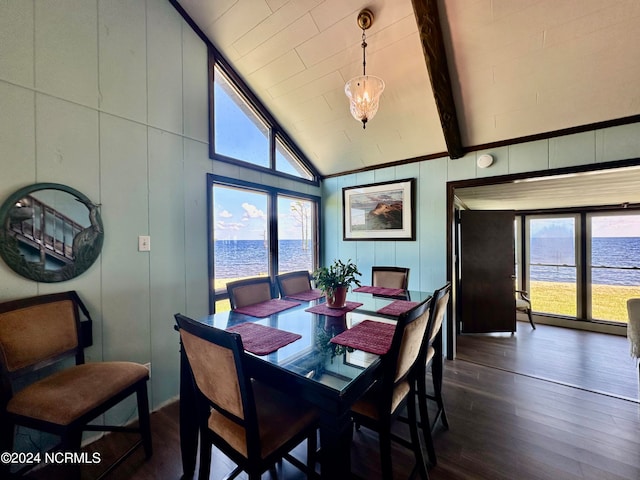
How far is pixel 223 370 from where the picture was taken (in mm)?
1028

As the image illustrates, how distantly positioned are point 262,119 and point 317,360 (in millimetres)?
2927

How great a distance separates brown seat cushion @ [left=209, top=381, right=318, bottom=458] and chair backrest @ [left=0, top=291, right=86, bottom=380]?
111cm

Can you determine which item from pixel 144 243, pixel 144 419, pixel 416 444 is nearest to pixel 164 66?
pixel 144 243

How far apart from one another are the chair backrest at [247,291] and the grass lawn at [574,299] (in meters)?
4.97

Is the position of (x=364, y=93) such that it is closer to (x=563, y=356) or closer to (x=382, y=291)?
(x=382, y=291)

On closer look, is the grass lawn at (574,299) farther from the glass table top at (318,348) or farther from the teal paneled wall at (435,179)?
the glass table top at (318,348)

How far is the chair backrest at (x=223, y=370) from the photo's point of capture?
98 centimetres

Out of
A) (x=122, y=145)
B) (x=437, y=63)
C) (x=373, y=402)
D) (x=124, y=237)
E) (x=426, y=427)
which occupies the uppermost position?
(x=437, y=63)

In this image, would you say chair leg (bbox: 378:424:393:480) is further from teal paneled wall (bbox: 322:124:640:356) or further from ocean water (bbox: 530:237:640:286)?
ocean water (bbox: 530:237:640:286)

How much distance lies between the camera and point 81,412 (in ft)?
4.17

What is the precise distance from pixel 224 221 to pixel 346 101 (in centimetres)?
181

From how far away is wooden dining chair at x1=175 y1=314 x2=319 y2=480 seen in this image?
3.27 ft

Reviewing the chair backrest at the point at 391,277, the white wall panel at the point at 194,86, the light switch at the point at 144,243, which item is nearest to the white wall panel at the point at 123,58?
the white wall panel at the point at 194,86

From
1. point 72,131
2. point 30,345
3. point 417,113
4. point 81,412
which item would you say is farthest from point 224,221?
point 417,113
